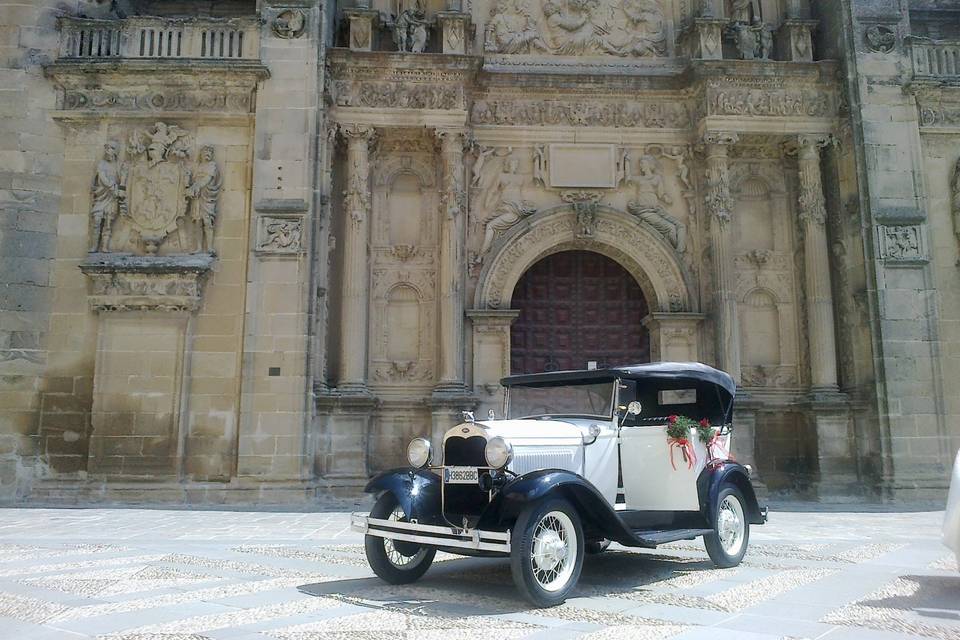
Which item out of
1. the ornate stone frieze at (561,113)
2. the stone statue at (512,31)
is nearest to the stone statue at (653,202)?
the ornate stone frieze at (561,113)

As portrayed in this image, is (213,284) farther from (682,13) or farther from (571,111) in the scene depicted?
(682,13)

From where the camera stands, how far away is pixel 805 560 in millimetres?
7430

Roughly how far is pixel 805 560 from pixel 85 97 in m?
13.8

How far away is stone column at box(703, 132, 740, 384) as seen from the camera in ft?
46.5

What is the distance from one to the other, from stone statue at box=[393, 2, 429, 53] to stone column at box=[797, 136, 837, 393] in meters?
7.70

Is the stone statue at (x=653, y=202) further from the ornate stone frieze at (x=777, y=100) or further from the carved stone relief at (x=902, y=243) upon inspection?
the carved stone relief at (x=902, y=243)

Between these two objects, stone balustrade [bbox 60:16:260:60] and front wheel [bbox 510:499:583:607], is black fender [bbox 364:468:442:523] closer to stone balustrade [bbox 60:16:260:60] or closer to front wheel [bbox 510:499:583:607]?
front wheel [bbox 510:499:583:607]

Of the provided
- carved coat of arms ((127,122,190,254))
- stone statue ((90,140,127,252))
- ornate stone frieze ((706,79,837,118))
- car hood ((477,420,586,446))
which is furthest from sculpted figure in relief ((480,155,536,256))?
car hood ((477,420,586,446))

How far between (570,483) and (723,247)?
10.0m

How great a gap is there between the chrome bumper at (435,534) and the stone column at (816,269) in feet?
35.3

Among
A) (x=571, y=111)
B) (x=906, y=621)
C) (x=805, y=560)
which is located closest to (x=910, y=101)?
(x=571, y=111)

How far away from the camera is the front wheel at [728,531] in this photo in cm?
695

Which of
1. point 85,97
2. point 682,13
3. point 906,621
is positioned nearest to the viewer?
point 906,621

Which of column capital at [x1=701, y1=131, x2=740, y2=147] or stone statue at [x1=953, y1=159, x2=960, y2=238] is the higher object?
column capital at [x1=701, y1=131, x2=740, y2=147]
